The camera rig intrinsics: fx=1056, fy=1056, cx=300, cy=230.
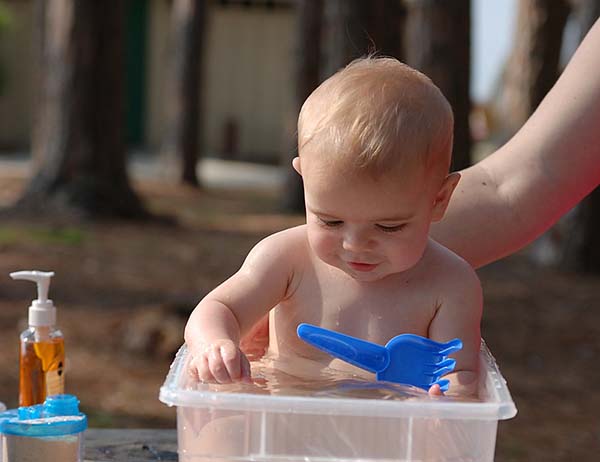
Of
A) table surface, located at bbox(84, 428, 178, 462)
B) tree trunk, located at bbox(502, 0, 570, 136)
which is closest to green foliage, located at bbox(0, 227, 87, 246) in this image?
tree trunk, located at bbox(502, 0, 570, 136)

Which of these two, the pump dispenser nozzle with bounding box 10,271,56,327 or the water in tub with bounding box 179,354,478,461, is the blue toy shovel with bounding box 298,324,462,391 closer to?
the water in tub with bounding box 179,354,478,461

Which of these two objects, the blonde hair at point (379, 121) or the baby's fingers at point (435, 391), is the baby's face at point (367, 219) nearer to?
the blonde hair at point (379, 121)

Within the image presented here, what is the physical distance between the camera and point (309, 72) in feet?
34.7

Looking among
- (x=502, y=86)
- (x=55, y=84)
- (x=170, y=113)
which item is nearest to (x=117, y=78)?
(x=55, y=84)

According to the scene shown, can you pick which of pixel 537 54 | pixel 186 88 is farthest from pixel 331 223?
pixel 186 88

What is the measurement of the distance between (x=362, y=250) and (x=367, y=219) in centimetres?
7

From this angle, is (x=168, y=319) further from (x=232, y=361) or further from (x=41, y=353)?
(x=232, y=361)

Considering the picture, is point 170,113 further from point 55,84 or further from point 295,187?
point 55,84

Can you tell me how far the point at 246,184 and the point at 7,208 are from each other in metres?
5.24

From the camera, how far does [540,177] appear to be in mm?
2301

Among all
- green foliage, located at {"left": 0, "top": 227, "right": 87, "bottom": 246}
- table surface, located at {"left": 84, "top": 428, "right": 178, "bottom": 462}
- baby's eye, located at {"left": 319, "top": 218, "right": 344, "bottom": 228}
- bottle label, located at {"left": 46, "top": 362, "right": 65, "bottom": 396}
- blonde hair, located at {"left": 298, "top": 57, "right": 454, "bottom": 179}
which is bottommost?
green foliage, located at {"left": 0, "top": 227, "right": 87, "bottom": 246}

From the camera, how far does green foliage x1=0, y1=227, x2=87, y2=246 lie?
313 inches

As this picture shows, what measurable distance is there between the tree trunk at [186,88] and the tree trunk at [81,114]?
3.39m

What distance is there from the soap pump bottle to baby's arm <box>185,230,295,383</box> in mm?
445
